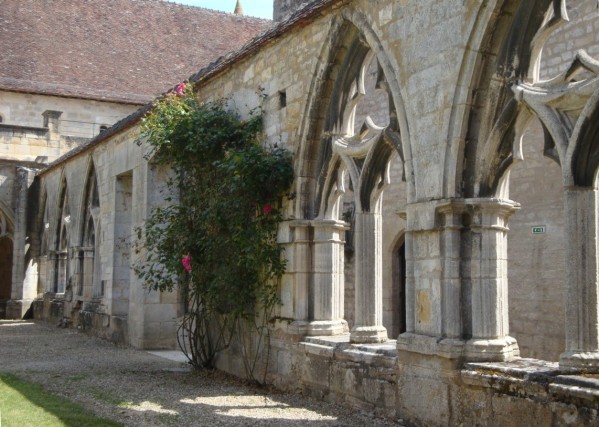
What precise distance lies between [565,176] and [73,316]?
1237 centimetres

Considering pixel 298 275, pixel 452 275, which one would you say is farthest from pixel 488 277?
pixel 298 275

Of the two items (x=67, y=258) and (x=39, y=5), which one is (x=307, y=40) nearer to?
(x=67, y=258)

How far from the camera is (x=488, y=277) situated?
4883mm

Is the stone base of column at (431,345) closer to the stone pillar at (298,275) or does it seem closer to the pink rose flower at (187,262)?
the stone pillar at (298,275)

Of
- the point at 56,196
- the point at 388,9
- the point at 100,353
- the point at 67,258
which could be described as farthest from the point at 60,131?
the point at 388,9

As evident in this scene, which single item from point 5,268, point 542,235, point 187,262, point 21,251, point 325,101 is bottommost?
point 187,262

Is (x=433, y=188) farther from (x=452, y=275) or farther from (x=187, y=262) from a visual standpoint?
(x=187, y=262)

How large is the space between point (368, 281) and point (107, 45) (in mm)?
19201

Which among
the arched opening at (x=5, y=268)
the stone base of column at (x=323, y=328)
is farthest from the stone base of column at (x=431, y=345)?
the arched opening at (x=5, y=268)

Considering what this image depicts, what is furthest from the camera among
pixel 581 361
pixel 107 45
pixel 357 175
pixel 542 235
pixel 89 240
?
pixel 107 45

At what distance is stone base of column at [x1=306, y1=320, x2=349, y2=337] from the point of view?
677 centimetres

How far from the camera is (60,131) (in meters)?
20.3

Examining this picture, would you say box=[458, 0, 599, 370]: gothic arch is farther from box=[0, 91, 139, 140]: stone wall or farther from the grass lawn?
box=[0, 91, 139, 140]: stone wall

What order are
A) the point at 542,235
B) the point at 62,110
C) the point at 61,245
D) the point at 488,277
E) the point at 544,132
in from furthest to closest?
the point at 62,110 < the point at 61,245 < the point at 542,235 < the point at 488,277 < the point at 544,132
